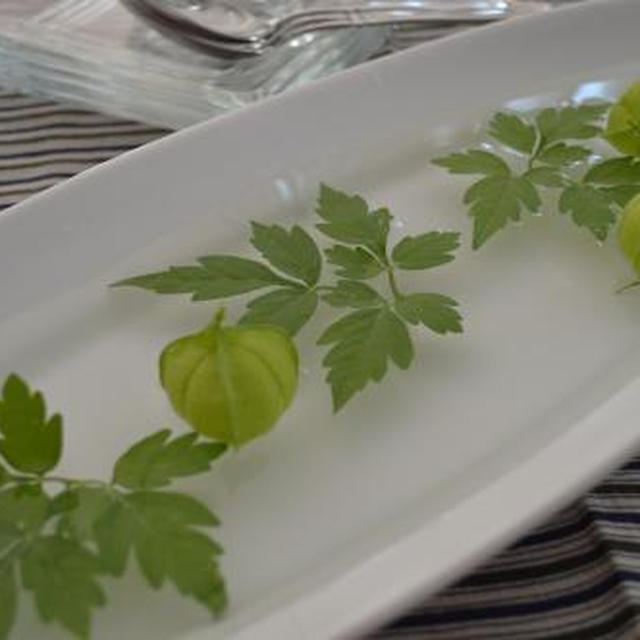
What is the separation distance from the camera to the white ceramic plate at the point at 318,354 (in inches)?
13.9

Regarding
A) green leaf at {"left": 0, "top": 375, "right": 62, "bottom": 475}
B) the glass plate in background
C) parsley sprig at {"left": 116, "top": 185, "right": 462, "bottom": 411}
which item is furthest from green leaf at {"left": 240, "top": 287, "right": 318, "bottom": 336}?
the glass plate in background

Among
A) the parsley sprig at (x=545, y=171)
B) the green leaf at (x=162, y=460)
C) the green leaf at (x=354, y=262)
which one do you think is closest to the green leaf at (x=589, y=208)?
the parsley sprig at (x=545, y=171)

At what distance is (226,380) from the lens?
0.39m

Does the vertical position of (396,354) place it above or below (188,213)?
below

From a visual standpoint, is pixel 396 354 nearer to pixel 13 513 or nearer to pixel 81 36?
pixel 13 513

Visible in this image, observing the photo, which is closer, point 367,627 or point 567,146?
point 367,627

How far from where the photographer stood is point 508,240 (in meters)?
0.54

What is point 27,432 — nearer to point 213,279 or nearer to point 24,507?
point 24,507

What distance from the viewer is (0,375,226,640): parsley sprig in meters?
0.34

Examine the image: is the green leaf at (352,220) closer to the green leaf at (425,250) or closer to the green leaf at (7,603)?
the green leaf at (425,250)

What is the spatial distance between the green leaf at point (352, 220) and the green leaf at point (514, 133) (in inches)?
4.0

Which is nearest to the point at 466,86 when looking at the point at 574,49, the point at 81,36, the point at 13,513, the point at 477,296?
the point at 574,49

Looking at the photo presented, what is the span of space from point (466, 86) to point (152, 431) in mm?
334

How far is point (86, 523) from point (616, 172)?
332mm
